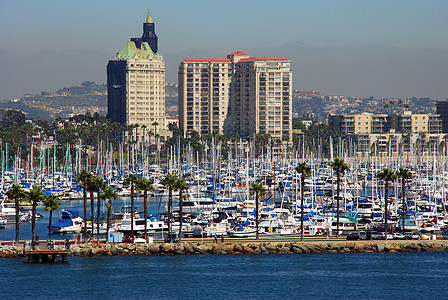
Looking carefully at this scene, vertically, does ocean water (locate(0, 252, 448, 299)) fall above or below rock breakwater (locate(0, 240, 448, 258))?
below

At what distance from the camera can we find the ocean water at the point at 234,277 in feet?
231

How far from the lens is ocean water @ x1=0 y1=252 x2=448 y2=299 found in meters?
70.4

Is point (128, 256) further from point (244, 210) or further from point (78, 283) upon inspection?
point (244, 210)

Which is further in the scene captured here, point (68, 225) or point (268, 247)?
point (68, 225)

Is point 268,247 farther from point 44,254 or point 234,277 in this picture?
point 44,254

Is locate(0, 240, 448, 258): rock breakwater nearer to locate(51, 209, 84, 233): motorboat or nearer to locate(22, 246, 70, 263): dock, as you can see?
locate(22, 246, 70, 263): dock

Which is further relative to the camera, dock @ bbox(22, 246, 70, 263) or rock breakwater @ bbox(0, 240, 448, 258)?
rock breakwater @ bbox(0, 240, 448, 258)

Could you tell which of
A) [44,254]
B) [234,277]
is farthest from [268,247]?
[44,254]

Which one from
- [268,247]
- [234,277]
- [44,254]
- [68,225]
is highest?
[68,225]

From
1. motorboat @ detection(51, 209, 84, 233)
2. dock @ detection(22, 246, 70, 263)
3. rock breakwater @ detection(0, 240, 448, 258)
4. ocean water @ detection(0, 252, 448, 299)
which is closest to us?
ocean water @ detection(0, 252, 448, 299)

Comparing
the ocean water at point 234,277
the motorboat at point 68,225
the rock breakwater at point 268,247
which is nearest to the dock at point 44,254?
the ocean water at point 234,277

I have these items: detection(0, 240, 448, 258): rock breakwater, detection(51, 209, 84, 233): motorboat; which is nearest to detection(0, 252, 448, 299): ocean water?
detection(0, 240, 448, 258): rock breakwater

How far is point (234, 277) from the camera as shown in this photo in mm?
76000

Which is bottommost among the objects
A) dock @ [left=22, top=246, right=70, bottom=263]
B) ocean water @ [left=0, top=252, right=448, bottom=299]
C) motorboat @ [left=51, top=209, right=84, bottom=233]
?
ocean water @ [left=0, top=252, right=448, bottom=299]
